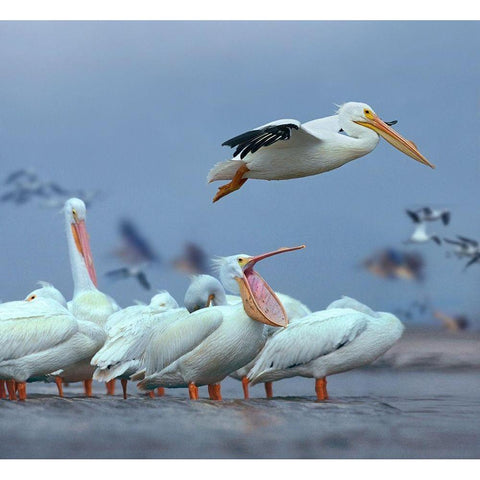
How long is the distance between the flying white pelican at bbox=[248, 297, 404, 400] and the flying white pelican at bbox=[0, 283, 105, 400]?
39.5 inches

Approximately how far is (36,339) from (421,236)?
7.17 feet

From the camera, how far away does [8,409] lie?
681cm

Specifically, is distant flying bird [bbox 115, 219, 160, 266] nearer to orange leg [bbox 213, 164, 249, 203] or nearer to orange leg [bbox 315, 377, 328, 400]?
orange leg [bbox 213, 164, 249, 203]

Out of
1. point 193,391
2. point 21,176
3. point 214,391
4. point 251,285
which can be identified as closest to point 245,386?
point 214,391

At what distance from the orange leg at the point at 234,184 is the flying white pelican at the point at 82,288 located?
869 mm

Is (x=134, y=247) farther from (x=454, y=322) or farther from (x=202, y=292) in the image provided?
(x=454, y=322)

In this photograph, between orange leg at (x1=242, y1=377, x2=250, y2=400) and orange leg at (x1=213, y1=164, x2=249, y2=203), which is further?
orange leg at (x1=242, y1=377, x2=250, y2=400)

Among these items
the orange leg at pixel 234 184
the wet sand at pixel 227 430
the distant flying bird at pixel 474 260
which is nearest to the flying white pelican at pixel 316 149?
the orange leg at pixel 234 184

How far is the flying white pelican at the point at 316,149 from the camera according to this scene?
6961 millimetres

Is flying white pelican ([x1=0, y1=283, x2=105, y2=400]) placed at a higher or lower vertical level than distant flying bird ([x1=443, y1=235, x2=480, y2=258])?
lower

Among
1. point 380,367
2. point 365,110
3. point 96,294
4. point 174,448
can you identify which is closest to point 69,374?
point 96,294

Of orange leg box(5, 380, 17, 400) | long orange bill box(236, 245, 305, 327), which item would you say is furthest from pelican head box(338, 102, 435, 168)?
orange leg box(5, 380, 17, 400)

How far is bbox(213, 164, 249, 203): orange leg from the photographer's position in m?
7.08

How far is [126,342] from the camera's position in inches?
282
